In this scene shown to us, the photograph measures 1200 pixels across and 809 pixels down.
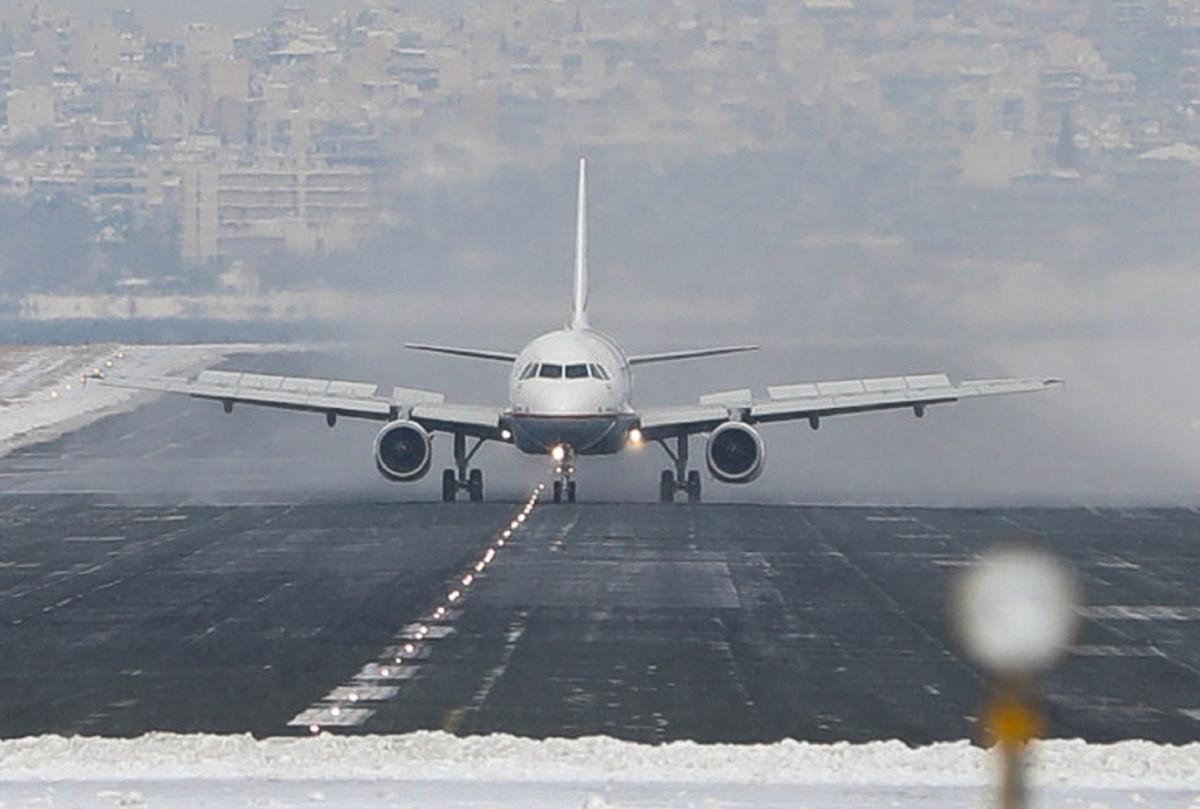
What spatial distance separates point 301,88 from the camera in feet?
542

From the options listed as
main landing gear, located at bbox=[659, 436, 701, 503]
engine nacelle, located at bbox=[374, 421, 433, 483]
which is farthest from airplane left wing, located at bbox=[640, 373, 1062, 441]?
engine nacelle, located at bbox=[374, 421, 433, 483]

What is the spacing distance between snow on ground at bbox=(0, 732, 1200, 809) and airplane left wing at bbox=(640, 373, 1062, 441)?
3373cm

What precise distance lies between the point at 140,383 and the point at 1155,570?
24.1m

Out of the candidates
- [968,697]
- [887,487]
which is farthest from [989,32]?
[968,697]

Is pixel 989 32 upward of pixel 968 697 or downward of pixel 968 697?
upward

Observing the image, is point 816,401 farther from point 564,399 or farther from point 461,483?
point 461,483

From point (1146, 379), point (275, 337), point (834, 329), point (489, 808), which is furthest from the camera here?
point (275, 337)

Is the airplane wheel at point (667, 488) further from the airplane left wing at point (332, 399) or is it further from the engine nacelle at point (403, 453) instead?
the engine nacelle at point (403, 453)

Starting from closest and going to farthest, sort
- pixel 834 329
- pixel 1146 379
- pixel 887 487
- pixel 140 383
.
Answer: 1. pixel 140 383
2. pixel 887 487
3. pixel 1146 379
4. pixel 834 329

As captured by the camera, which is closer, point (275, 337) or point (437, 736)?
point (437, 736)

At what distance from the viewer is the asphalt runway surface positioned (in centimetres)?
2408

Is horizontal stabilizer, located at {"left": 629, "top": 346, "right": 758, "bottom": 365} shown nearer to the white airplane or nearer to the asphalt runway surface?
the white airplane

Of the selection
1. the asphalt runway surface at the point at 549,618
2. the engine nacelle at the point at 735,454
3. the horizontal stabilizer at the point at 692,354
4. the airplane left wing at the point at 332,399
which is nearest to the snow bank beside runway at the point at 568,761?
the asphalt runway surface at the point at 549,618

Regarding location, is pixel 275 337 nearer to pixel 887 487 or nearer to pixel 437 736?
pixel 887 487
